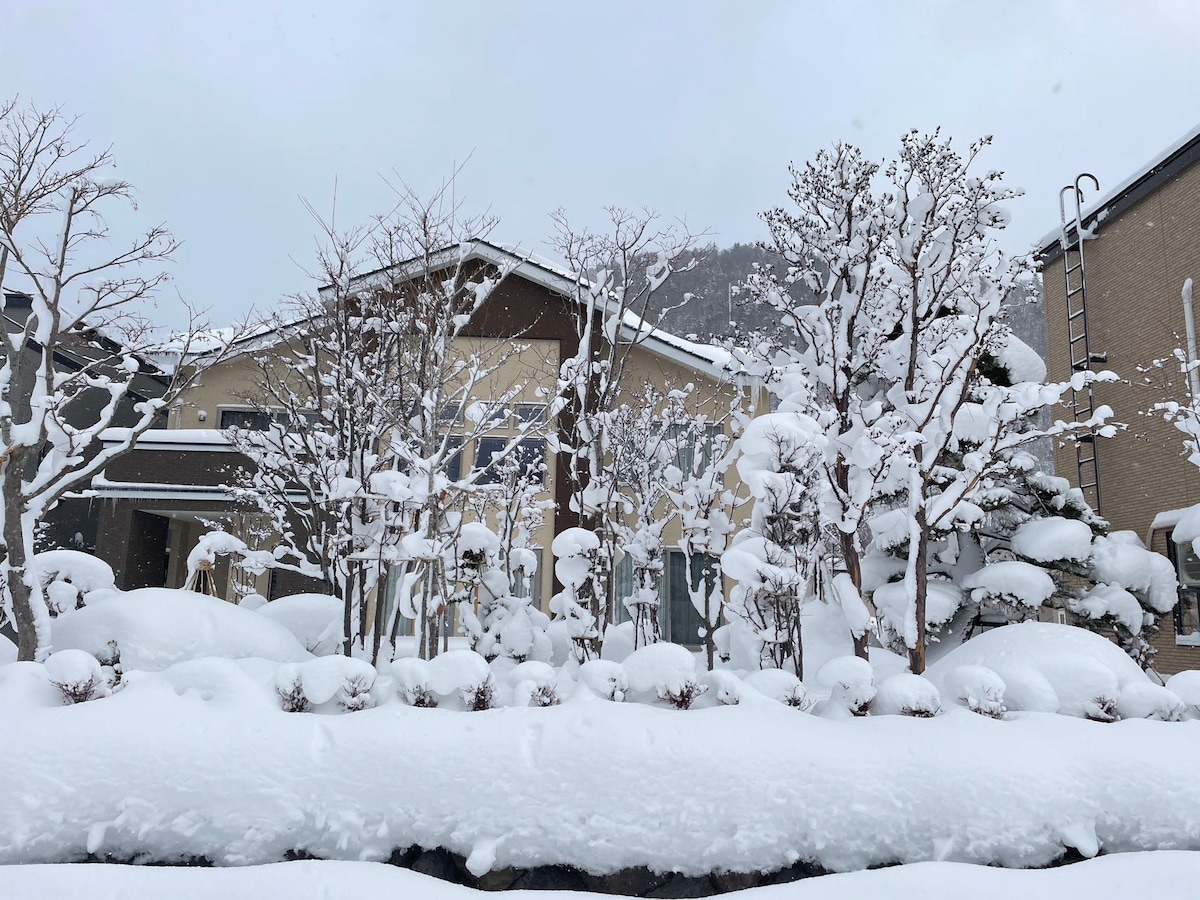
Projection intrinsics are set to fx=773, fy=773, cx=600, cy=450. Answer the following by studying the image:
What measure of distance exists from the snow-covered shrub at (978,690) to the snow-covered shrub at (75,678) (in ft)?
15.0

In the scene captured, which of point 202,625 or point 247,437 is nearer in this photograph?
point 202,625

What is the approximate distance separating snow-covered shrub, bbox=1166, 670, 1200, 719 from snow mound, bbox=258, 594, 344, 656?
6073 mm

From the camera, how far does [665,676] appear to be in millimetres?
4191

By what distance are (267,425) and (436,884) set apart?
1102 cm

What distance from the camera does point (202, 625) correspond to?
4.91 m

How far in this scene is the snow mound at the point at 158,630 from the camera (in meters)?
4.65

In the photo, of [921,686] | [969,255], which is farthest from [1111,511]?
[921,686]

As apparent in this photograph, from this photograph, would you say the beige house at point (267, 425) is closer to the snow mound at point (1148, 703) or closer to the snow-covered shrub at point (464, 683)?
the snow-covered shrub at point (464, 683)

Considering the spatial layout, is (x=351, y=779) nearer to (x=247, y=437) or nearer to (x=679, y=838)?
(x=679, y=838)

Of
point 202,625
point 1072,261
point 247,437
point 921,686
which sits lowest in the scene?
point 921,686

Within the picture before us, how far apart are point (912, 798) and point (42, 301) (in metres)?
6.21

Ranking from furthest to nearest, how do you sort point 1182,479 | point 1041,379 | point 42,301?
point 1182,479, point 1041,379, point 42,301

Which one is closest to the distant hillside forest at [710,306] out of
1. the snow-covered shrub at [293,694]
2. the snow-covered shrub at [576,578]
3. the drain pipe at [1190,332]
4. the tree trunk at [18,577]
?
the drain pipe at [1190,332]

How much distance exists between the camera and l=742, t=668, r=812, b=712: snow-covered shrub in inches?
172
